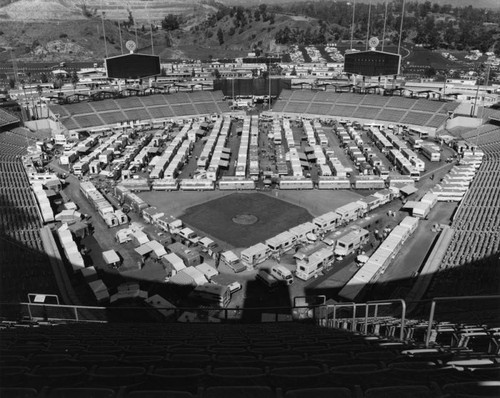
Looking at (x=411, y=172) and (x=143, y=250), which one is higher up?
Result: (x=411, y=172)

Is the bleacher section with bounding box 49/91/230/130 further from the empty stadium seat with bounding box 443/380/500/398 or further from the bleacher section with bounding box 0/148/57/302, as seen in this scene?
the empty stadium seat with bounding box 443/380/500/398

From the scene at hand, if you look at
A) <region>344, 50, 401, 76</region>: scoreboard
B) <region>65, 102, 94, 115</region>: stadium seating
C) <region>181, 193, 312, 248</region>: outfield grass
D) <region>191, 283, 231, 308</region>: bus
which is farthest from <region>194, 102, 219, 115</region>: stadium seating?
<region>191, 283, 231, 308</region>: bus

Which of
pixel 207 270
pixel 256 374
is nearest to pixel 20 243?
pixel 207 270

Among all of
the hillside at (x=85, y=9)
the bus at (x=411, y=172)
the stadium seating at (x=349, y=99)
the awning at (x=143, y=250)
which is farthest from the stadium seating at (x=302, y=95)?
the hillside at (x=85, y=9)

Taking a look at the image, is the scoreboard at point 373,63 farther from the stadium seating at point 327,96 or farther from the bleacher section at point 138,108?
the bleacher section at point 138,108

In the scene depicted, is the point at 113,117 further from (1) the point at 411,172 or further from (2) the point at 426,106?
Answer: (2) the point at 426,106

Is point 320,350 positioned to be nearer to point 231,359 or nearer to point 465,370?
point 231,359
